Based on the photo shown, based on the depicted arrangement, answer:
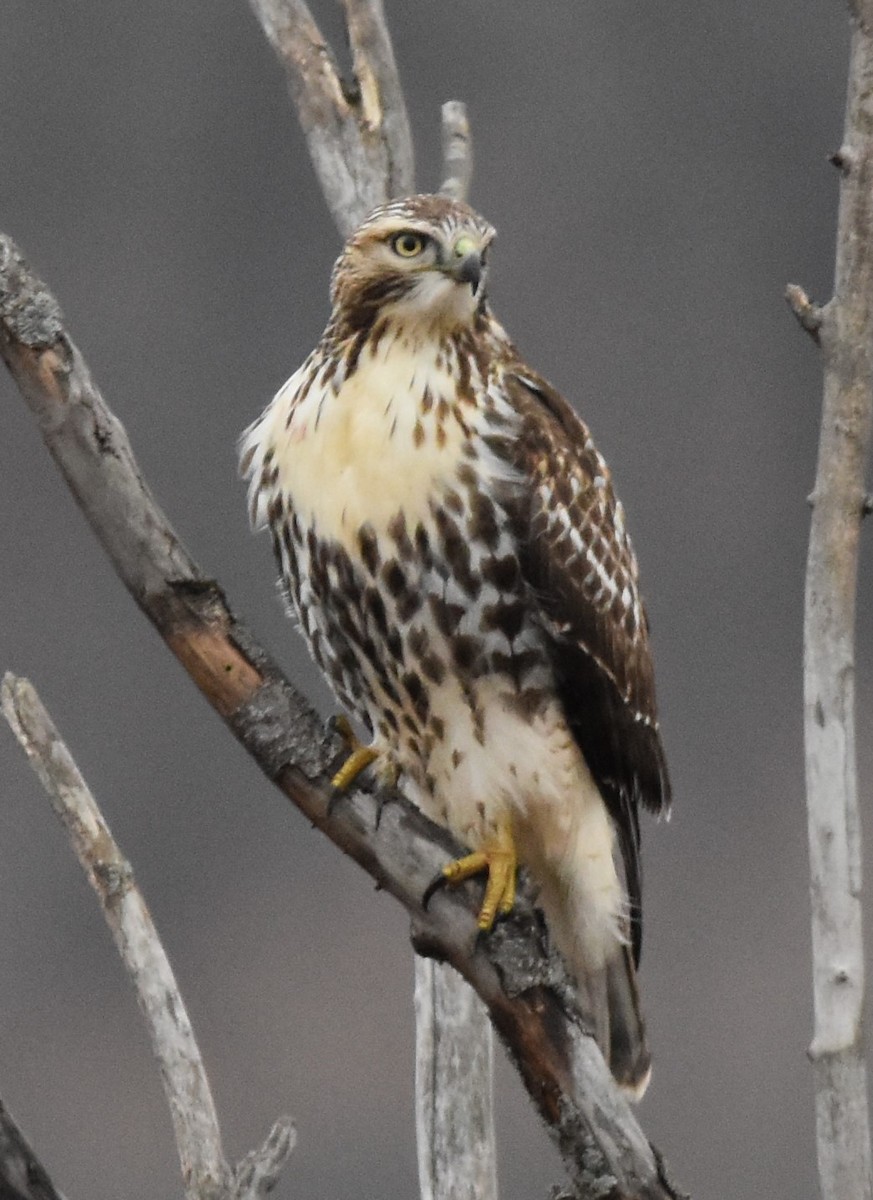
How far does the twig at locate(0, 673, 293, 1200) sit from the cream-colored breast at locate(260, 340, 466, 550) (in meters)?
0.34

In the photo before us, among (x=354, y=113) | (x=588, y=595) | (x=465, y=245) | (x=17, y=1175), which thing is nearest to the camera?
(x=17, y=1175)

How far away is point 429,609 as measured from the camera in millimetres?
1889

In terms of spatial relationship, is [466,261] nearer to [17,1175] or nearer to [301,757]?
[301,757]

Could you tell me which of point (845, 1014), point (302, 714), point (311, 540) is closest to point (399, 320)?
point (311, 540)

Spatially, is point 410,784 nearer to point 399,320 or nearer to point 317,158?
point 399,320

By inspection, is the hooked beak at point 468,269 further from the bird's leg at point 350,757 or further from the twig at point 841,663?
the bird's leg at point 350,757

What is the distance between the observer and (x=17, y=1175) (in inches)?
61.6

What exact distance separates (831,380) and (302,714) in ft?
1.78

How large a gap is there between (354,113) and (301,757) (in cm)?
96

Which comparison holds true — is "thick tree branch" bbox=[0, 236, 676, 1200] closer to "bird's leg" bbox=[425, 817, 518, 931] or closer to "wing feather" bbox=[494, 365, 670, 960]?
"bird's leg" bbox=[425, 817, 518, 931]

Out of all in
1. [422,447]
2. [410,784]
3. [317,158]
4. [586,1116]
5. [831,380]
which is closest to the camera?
[586,1116]

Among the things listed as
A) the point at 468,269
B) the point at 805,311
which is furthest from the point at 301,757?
the point at 805,311

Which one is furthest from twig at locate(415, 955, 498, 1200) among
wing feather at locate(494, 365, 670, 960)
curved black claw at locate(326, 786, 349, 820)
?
curved black claw at locate(326, 786, 349, 820)

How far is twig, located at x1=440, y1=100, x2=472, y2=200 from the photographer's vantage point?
235 cm
